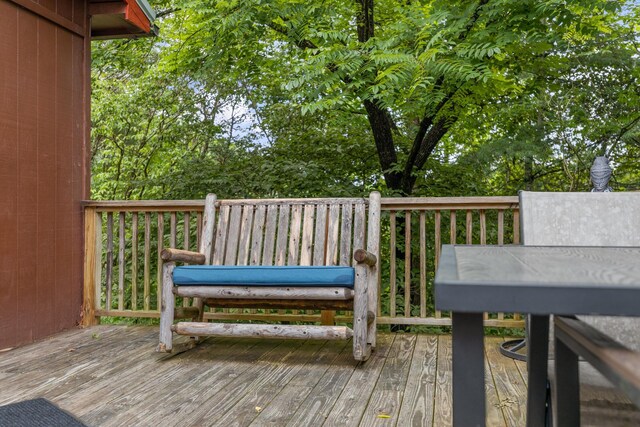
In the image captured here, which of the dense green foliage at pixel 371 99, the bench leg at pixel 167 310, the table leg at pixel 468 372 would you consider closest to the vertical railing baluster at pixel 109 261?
the bench leg at pixel 167 310

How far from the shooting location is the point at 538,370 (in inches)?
49.6

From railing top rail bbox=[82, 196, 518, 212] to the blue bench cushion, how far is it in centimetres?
72

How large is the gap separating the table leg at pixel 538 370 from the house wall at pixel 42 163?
289 cm

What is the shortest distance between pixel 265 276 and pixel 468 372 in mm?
1865

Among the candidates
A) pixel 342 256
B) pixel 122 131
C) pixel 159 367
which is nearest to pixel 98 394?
pixel 159 367

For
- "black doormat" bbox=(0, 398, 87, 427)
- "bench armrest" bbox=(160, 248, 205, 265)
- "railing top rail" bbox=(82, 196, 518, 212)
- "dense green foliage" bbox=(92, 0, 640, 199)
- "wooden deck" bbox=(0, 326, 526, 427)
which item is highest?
"dense green foliage" bbox=(92, 0, 640, 199)

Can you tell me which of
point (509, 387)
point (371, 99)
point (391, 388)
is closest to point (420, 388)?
point (391, 388)

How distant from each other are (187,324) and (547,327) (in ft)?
6.69

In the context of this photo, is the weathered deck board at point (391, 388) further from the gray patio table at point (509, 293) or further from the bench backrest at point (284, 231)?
the gray patio table at point (509, 293)

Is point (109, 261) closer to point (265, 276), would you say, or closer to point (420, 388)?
point (265, 276)

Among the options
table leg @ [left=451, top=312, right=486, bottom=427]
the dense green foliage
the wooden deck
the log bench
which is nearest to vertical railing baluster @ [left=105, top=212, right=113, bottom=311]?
the wooden deck

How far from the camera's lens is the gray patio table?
2.32 ft

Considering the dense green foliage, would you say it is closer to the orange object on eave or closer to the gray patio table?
the orange object on eave

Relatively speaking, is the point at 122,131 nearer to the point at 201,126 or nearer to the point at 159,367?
the point at 201,126
